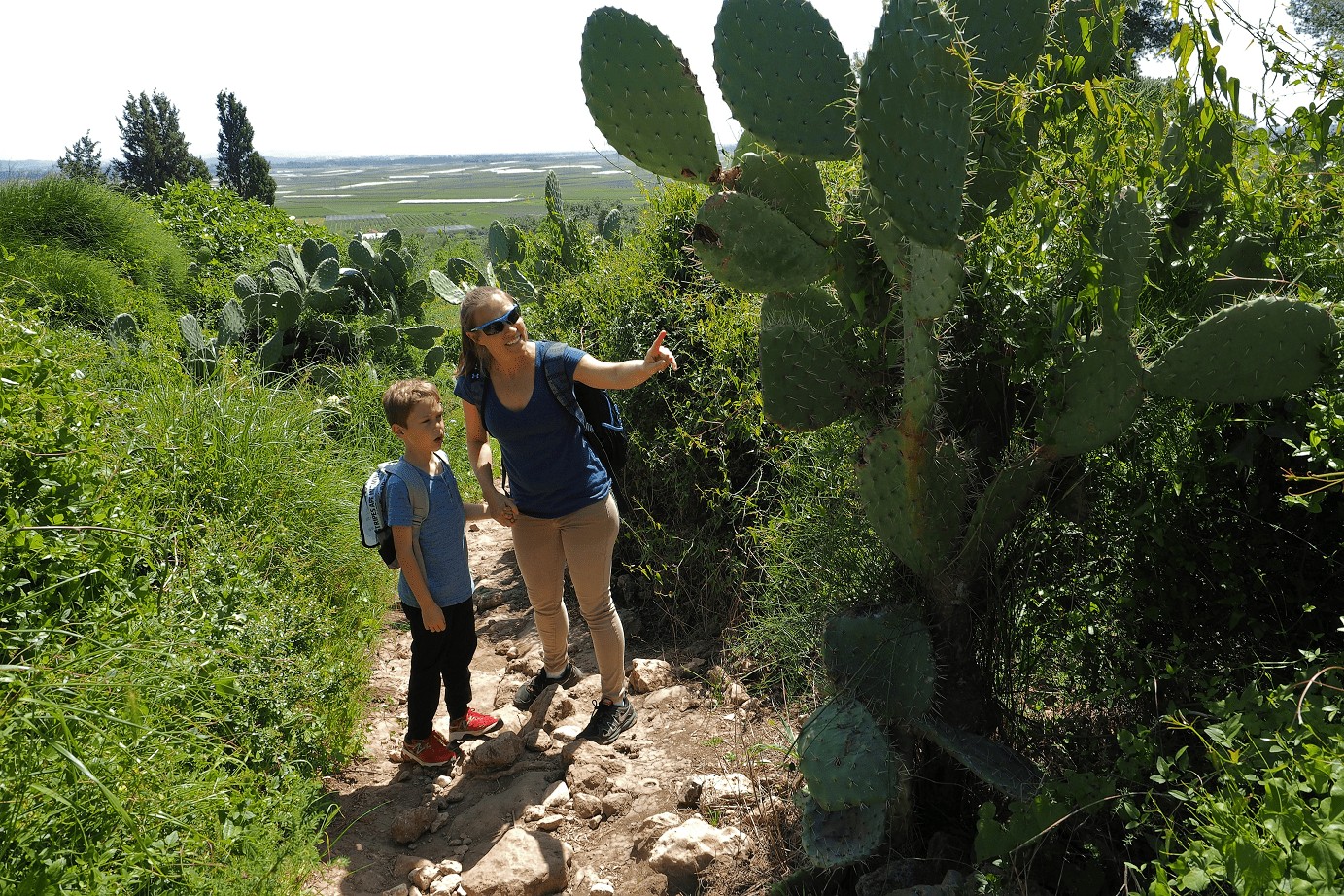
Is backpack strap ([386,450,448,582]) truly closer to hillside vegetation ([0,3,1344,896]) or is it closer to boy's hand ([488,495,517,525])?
boy's hand ([488,495,517,525])

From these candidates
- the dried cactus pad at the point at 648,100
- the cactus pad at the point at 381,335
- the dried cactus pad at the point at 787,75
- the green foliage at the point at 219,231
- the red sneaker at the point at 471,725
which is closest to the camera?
the dried cactus pad at the point at 787,75

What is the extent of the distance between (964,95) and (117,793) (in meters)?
2.59

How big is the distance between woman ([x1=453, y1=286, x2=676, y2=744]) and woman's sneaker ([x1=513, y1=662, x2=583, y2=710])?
0.40 m

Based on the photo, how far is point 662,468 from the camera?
4930 millimetres

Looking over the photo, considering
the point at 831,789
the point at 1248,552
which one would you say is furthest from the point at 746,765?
the point at 1248,552

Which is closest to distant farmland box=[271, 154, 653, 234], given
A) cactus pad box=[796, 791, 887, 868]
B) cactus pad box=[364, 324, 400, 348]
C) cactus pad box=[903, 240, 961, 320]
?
cactus pad box=[364, 324, 400, 348]

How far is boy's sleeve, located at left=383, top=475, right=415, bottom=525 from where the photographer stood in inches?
138

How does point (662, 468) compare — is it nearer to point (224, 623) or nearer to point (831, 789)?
point (224, 623)

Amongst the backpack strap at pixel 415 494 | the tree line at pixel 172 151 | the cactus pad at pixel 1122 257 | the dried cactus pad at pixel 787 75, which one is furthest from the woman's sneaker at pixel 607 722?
the tree line at pixel 172 151

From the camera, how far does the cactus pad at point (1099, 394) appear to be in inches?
94.8

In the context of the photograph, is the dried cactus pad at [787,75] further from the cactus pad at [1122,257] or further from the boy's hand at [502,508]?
the boy's hand at [502,508]

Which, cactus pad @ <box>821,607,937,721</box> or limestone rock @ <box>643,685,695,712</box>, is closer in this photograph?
cactus pad @ <box>821,607,937,721</box>

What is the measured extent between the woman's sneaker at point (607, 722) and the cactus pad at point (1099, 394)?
2.14 meters

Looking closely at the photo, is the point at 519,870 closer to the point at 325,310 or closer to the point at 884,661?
the point at 884,661
